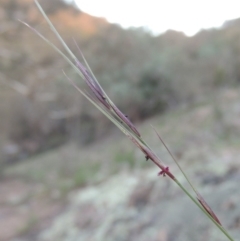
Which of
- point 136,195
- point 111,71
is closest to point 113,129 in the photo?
point 111,71

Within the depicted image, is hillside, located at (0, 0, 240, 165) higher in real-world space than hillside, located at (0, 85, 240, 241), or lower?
higher

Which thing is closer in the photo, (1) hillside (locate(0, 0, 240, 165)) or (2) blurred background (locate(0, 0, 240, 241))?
(2) blurred background (locate(0, 0, 240, 241))

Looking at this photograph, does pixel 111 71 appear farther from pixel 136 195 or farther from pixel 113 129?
pixel 136 195

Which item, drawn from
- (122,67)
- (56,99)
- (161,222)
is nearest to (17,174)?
(56,99)

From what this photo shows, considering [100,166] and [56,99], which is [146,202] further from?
[56,99]

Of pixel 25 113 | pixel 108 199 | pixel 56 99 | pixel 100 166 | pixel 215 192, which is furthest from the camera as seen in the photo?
pixel 25 113

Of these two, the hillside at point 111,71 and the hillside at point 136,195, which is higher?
the hillside at point 111,71

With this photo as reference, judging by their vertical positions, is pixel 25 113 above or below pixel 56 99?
above

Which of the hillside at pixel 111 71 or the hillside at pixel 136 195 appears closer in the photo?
the hillside at pixel 136 195
